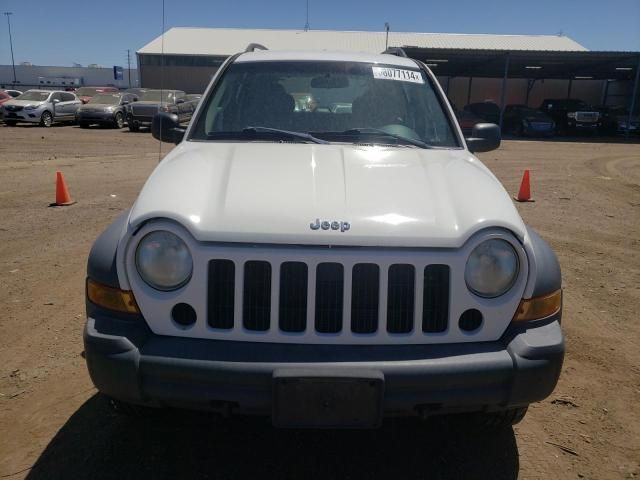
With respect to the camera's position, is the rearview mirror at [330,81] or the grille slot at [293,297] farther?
the rearview mirror at [330,81]

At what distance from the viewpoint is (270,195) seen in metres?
2.47

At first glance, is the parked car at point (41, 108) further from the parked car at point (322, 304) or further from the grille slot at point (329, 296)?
the grille slot at point (329, 296)

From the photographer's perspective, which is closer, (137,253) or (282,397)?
(282,397)

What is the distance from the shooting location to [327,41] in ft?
138

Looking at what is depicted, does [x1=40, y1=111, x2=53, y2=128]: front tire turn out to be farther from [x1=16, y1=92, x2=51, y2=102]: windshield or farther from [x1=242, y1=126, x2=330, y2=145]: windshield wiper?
[x1=242, y1=126, x2=330, y2=145]: windshield wiper

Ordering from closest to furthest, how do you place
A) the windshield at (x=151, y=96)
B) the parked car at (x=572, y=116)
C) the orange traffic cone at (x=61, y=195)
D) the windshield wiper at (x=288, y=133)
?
the windshield wiper at (x=288, y=133)
the orange traffic cone at (x=61, y=195)
the windshield at (x=151, y=96)
the parked car at (x=572, y=116)

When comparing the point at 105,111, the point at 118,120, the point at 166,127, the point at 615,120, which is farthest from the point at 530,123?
the point at 166,127

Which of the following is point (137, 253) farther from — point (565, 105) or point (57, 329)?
point (565, 105)

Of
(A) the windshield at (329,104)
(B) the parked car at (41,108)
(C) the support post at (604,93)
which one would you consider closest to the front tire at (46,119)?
(B) the parked car at (41,108)

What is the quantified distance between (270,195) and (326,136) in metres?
1.01

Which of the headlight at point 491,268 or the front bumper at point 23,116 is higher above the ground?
the headlight at point 491,268

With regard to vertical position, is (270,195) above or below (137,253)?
above

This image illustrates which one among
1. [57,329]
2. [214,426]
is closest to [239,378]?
[214,426]

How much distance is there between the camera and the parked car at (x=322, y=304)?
2139 mm
